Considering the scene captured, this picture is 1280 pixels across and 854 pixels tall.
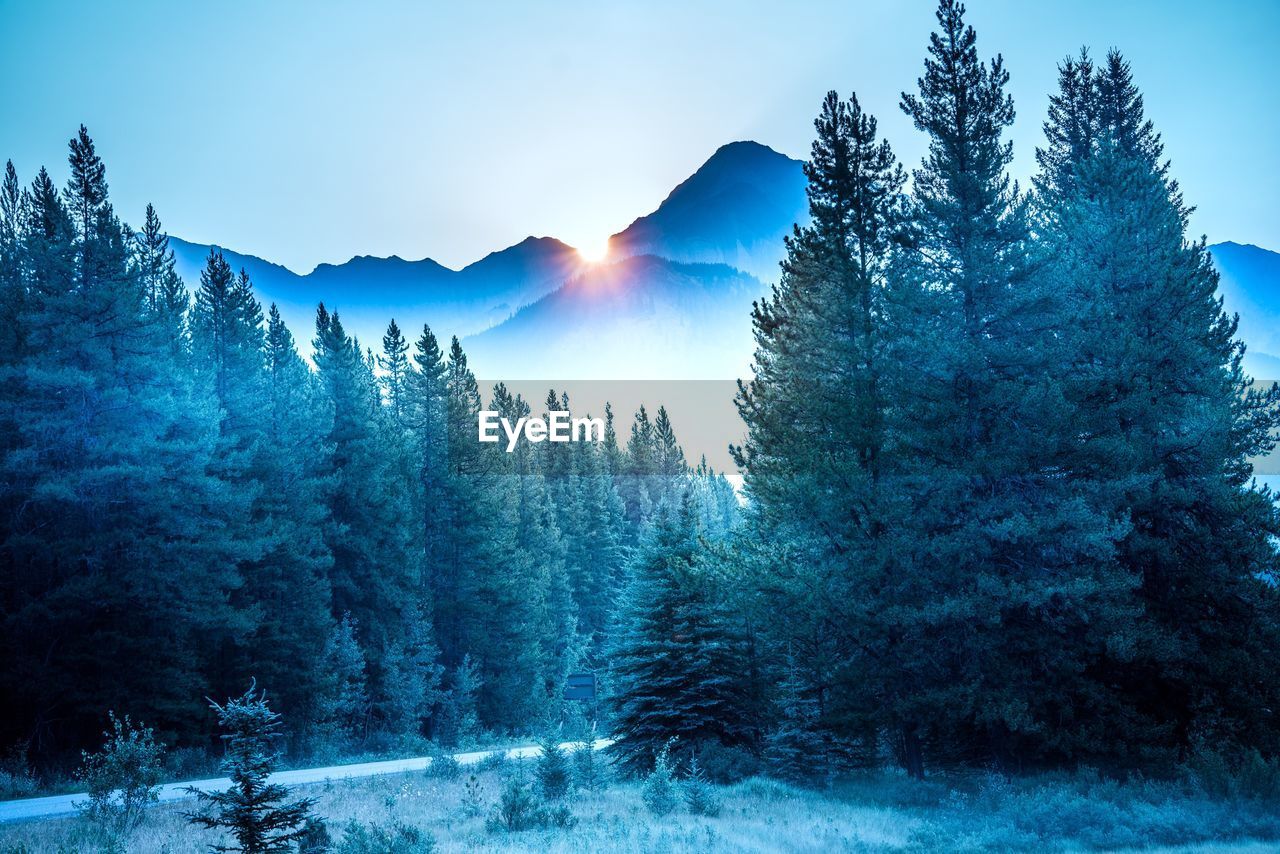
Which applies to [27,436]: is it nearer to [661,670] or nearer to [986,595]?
[661,670]

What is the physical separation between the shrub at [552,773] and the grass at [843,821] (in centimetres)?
56

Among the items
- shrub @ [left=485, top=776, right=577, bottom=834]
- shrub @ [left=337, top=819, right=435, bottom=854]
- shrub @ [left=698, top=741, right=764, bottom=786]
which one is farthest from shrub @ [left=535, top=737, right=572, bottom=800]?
shrub @ [left=337, top=819, right=435, bottom=854]

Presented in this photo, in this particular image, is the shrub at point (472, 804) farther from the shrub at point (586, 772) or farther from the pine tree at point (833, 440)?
the pine tree at point (833, 440)

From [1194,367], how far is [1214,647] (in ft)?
21.2

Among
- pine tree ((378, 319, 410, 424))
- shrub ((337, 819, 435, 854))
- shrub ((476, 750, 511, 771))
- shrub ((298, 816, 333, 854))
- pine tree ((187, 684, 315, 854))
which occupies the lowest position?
shrub ((476, 750, 511, 771))

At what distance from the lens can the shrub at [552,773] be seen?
16.1 metres

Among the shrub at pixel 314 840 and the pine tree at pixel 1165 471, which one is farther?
the pine tree at pixel 1165 471

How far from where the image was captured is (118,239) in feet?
72.2

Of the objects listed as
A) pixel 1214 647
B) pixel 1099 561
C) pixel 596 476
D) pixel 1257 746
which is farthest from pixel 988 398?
pixel 596 476

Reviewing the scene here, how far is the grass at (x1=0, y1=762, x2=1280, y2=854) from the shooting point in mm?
11102

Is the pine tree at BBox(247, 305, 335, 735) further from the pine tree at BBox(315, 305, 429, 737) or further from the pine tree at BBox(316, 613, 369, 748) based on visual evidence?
the pine tree at BBox(315, 305, 429, 737)

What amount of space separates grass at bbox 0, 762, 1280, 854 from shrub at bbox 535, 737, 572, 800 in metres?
0.56

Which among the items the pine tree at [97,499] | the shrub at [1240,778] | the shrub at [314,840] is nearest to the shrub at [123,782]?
the shrub at [314,840]

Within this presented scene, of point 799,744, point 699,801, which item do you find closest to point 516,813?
point 699,801
